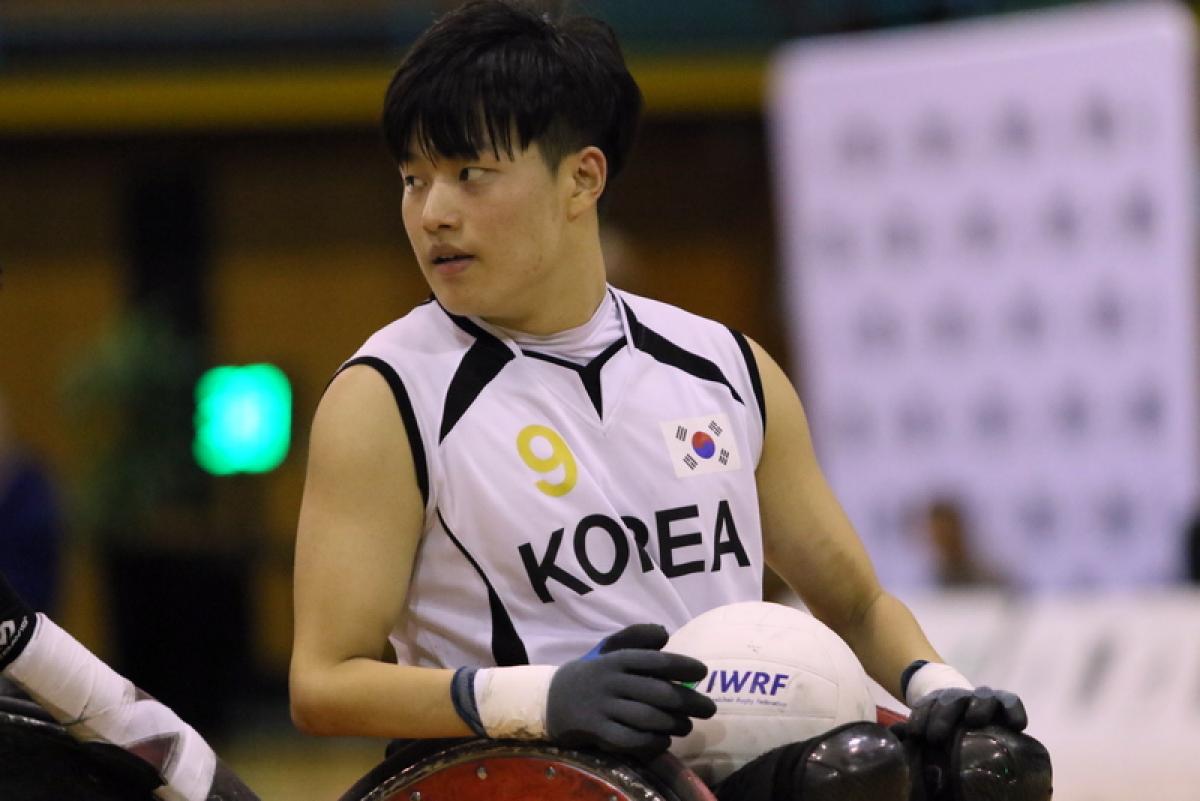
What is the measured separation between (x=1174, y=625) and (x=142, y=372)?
622cm

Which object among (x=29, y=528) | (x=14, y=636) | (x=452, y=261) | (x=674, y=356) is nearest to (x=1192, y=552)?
(x=29, y=528)

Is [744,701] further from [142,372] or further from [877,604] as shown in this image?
[142,372]

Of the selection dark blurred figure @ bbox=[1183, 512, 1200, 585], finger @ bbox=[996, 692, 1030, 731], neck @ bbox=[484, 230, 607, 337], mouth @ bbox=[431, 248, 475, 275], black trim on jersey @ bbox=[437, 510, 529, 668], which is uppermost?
mouth @ bbox=[431, 248, 475, 275]

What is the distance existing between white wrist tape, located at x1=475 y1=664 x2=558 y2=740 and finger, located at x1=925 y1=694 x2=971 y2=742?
22.7 inches

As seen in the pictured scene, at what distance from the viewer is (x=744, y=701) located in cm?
254

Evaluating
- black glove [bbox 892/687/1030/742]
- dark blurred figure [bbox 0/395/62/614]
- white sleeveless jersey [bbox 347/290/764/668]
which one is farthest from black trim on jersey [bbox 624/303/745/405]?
dark blurred figure [bbox 0/395/62/614]

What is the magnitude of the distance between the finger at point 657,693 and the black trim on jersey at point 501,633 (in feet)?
1.18

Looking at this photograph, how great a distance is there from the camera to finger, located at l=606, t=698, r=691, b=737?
7.65 ft

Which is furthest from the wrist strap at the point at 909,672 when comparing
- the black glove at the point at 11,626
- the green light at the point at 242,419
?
the green light at the point at 242,419

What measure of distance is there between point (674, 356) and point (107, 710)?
40.8 inches

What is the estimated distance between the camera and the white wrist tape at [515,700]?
2396mm

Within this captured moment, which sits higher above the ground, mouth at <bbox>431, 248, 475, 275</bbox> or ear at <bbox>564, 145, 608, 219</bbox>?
ear at <bbox>564, 145, 608, 219</bbox>

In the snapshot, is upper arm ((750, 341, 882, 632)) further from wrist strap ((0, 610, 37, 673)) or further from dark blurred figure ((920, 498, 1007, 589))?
dark blurred figure ((920, 498, 1007, 589))

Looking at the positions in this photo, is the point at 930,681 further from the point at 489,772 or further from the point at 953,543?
the point at 953,543
